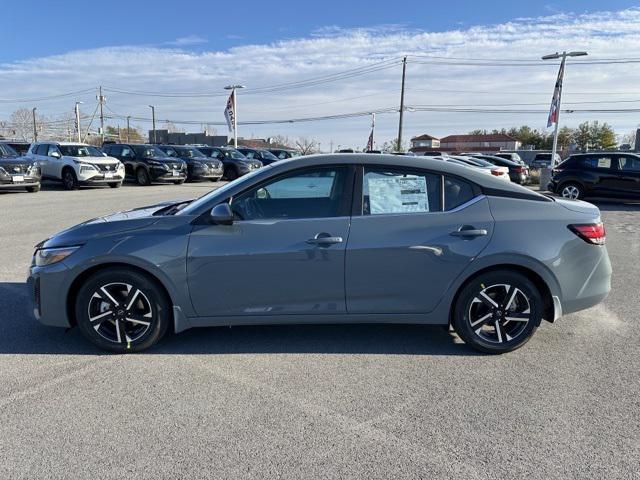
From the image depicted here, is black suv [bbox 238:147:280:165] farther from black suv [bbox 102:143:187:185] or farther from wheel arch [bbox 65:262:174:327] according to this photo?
wheel arch [bbox 65:262:174:327]

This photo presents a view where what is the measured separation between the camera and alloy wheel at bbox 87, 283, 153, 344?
3840mm

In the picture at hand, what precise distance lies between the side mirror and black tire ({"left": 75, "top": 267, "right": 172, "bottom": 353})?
2.38 ft

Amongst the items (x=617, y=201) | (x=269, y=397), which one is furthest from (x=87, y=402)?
(x=617, y=201)

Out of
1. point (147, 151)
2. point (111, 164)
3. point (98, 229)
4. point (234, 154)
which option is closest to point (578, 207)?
point (98, 229)

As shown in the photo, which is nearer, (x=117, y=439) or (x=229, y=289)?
(x=117, y=439)

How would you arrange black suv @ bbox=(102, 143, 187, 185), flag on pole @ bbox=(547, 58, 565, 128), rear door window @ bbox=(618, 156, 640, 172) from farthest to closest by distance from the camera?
flag on pole @ bbox=(547, 58, 565, 128) → black suv @ bbox=(102, 143, 187, 185) → rear door window @ bbox=(618, 156, 640, 172)

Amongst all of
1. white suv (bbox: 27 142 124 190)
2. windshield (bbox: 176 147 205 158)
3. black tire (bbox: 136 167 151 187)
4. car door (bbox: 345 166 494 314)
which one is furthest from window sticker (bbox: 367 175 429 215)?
windshield (bbox: 176 147 205 158)

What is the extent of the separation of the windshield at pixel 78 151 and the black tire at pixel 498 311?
1897 cm

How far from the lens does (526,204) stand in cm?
391

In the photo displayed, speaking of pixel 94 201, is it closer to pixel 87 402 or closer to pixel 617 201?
pixel 87 402

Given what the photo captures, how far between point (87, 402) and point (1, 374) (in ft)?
2.91

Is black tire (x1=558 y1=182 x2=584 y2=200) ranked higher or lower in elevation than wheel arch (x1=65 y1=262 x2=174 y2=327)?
higher

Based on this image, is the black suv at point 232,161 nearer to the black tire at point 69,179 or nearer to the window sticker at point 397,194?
the black tire at point 69,179

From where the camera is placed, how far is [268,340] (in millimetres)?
4223
